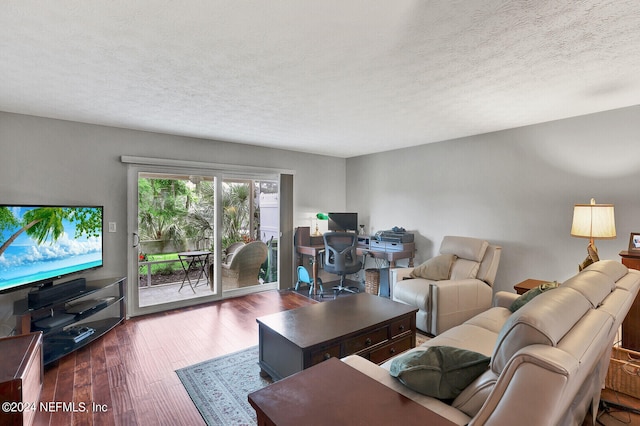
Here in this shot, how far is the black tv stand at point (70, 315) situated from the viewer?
2660 mm

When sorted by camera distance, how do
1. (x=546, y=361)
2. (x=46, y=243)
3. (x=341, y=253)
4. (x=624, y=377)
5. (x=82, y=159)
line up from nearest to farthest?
(x=546, y=361) < (x=624, y=377) < (x=46, y=243) < (x=82, y=159) < (x=341, y=253)

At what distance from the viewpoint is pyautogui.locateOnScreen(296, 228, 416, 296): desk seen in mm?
4529

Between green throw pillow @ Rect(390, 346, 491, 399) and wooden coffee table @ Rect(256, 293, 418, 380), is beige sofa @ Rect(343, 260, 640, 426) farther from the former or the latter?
wooden coffee table @ Rect(256, 293, 418, 380)

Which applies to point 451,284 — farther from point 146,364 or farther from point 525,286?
point 146,364

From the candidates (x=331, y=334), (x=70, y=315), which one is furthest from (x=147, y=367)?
(x=331, y=334)

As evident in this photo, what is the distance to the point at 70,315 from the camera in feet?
9.73

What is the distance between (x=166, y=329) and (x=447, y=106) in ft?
12.6

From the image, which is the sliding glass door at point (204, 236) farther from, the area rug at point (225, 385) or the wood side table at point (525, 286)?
the wood side table at point (525, 286)

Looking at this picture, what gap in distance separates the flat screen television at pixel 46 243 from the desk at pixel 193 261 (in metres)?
1.41

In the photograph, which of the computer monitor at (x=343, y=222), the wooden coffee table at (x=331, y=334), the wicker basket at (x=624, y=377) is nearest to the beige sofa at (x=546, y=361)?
the wooden coffee table at (x=331, y=334)

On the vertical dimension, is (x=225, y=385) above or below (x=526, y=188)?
below

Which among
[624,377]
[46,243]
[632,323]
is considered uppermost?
[46,243]

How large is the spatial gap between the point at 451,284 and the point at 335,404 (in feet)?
8.46

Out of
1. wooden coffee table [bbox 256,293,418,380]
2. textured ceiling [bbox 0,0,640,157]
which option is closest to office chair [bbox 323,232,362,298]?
wooden coffee table [bbox 256,293,418,380]
